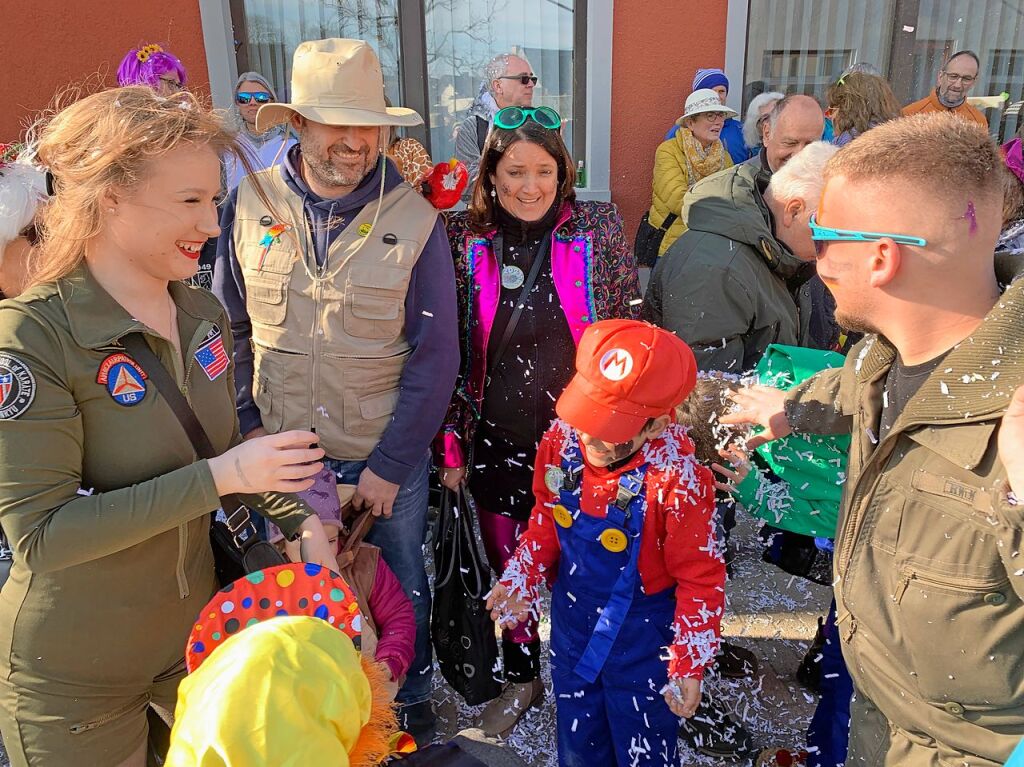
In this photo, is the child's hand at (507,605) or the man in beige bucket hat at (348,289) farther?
the man in beige bucket hat at (348,289)

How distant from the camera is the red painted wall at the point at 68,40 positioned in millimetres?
5730

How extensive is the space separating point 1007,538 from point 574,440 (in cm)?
118

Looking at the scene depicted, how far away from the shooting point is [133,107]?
1647mm

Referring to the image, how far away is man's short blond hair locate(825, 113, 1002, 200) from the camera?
4.73 ft

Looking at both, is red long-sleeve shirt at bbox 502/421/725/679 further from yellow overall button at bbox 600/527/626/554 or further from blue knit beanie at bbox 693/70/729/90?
blue knit beanie at bbox 693/70/729/90

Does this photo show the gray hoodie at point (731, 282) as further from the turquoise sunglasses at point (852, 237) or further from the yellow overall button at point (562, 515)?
the turquoise sunglasses at point (852, 237)

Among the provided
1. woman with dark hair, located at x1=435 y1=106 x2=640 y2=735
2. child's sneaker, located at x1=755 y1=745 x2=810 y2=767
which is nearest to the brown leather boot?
woman with dark hair, located at x1=435 y1=106 x2=640 y2=735

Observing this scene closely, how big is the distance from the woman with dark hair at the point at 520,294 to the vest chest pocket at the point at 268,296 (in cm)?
65

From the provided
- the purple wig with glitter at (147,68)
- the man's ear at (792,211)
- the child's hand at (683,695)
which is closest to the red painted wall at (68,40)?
the purple wig with glitter at (147,68)

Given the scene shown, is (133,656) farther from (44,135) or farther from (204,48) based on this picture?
(204,48)

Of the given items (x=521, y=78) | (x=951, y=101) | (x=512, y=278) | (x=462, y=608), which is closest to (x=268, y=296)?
(x=512, y=278)

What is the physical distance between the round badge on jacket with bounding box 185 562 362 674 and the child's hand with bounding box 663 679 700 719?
38.8 inches

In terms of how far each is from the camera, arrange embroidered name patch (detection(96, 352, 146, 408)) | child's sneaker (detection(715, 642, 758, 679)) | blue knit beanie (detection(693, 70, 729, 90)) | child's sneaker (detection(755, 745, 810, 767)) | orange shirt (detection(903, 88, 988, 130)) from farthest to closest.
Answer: blue knit beanie (detection(693, 70, 729, 90)) < orange shirt (detection(903, 88, 988, 130)) < child's sneaker (detection(715, 642, 758, 679)) < child's sneaker (detection(755, 745, 810, 767)) < embroidered name patch (detection(96, 352, 146, 408))

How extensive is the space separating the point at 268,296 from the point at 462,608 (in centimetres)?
136
